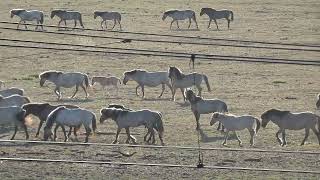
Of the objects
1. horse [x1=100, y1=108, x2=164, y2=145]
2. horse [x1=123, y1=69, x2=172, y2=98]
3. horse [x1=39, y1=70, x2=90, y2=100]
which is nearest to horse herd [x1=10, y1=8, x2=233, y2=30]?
horse [x1=39, y1=70, x2=90, y2=100]

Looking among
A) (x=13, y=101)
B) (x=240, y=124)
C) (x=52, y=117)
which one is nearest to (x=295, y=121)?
(x=240, y=124)

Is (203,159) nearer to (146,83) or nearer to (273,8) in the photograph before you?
(146,83)

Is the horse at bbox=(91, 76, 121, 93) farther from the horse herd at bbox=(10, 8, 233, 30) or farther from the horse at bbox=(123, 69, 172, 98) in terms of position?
the horse herd at bbox=(10, 8, 233, 30)

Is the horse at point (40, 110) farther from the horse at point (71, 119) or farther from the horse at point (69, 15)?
the horse at point (69, 15)

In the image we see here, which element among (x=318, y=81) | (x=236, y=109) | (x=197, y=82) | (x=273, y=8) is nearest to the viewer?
(x=236, y=109)

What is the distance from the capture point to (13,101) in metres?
25.4

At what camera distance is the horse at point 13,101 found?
2524 centimetres

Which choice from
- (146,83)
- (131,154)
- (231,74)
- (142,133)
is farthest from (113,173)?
(231,74)

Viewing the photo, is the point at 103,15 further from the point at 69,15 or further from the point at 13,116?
the point at 13,116

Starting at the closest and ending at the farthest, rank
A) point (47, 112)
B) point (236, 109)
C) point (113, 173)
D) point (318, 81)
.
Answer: point (113, 173)
point (47, 112)
point (236, 109)
point (318, 81)

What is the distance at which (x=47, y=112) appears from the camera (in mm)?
23781

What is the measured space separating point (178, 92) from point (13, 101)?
26.7ft

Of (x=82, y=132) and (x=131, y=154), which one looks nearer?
(x=131, y=154)

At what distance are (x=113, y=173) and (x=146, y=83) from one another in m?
11.9
